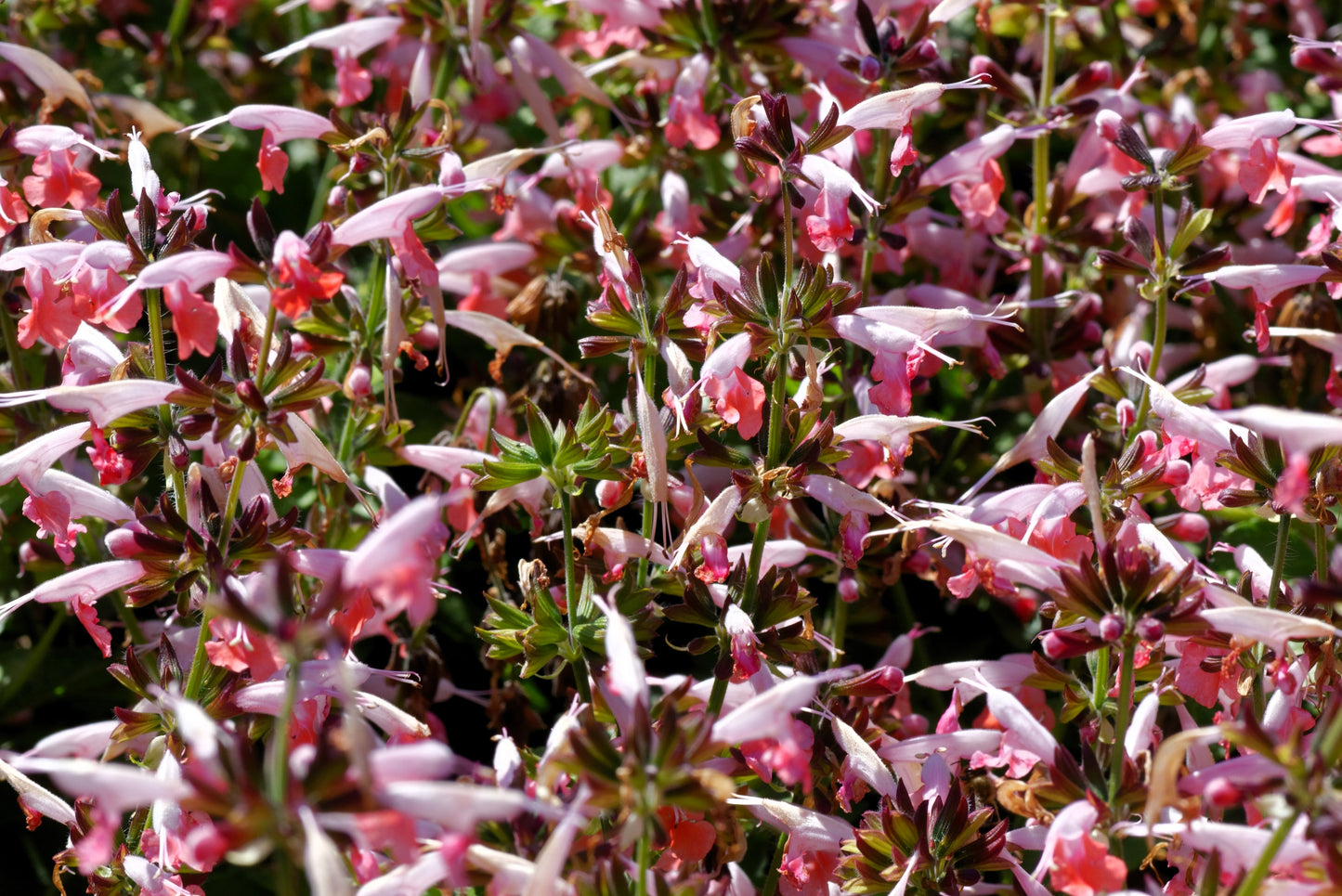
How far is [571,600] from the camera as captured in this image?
114 cm

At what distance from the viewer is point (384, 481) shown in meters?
1.44

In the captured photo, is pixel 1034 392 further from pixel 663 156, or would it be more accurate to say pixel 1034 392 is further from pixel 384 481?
pixel 384 481

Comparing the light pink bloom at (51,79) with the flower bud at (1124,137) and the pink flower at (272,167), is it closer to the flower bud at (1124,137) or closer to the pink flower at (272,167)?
the pink flower at (272,167)

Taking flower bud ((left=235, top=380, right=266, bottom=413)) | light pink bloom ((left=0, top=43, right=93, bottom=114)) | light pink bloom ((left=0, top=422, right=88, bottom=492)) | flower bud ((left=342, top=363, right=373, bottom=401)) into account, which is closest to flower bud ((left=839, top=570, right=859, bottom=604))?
flower bud ((left=342, top=363, right=373, bottom=401))

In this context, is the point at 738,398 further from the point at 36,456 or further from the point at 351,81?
the point at 351,81

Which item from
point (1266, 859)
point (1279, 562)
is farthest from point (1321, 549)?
point (1266, 859)

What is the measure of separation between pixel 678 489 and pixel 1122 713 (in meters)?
0.46

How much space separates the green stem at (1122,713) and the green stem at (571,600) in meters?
0.44

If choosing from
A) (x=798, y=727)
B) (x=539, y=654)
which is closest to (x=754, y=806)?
(x=798, y=727)

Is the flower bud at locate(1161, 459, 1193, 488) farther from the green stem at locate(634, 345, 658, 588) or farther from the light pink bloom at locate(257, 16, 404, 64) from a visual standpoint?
the light pink bloom at locate(257, 16, 404, 64)

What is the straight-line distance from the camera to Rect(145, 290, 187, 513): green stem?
114 cm

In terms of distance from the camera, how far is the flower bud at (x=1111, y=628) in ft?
3.17

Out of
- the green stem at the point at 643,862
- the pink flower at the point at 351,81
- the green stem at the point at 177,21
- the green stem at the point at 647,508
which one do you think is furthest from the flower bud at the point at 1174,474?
the green stem at the point at 177,21

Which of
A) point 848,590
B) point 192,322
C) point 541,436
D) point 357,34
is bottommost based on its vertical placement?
point 848,590
